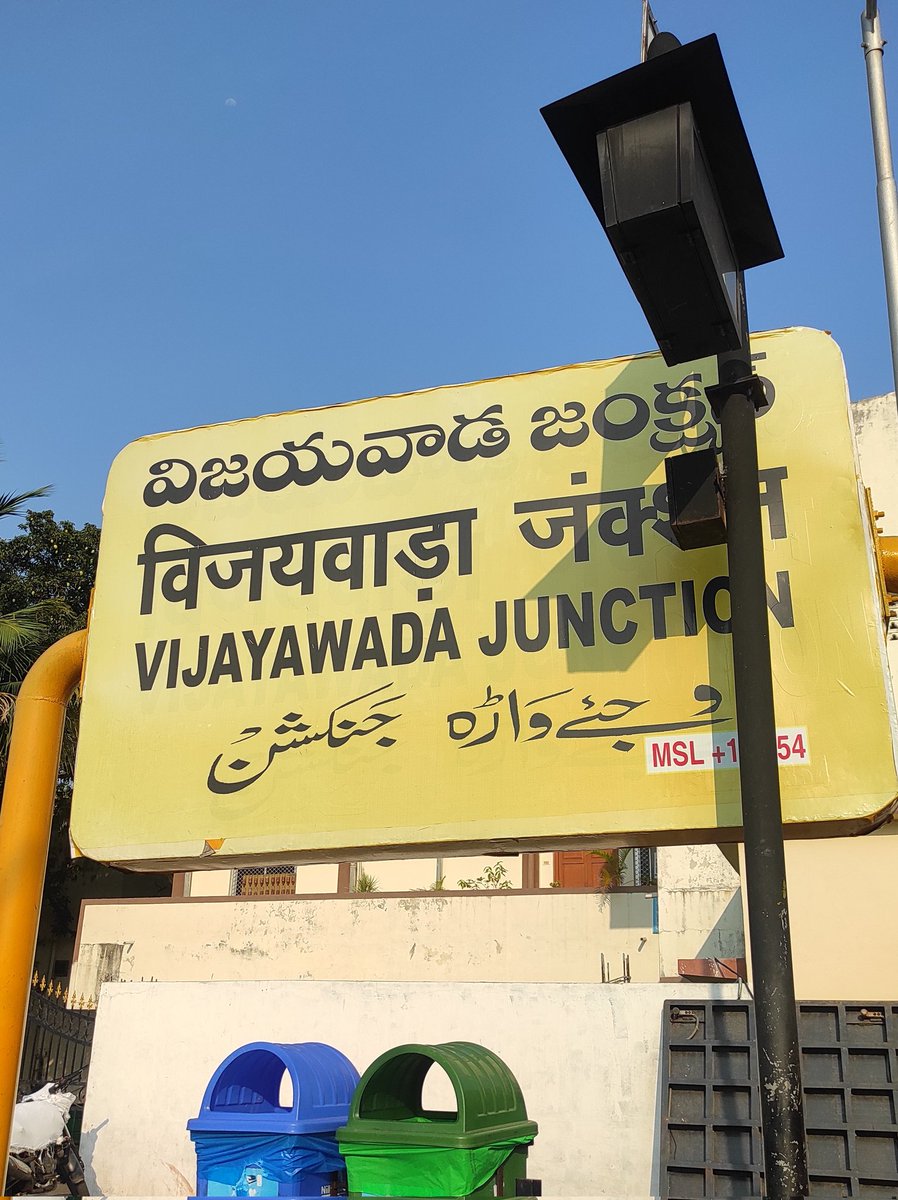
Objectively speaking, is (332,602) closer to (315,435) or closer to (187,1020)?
(315,435)

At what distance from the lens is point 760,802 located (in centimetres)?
328

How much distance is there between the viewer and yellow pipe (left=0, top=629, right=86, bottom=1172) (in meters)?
4.81

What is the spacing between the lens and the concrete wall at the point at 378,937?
17.3m

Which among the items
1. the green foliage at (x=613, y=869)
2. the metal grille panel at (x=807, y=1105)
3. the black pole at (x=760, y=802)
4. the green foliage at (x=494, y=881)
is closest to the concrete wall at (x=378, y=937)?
the green foliage at (x=613, y=869)

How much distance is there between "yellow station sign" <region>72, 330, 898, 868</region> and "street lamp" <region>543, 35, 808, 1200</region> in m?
0.90

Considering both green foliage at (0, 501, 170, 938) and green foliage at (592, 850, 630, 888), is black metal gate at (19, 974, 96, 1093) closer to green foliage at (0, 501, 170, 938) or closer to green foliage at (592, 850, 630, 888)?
green foliage at (0, 501, 170, 938)

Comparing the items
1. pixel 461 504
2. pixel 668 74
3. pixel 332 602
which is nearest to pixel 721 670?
pixel 461 504

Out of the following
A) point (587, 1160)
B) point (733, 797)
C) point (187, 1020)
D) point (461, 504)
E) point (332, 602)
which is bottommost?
point (587, 1160)

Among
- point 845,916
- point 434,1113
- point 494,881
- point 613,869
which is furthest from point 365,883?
point 434,1113

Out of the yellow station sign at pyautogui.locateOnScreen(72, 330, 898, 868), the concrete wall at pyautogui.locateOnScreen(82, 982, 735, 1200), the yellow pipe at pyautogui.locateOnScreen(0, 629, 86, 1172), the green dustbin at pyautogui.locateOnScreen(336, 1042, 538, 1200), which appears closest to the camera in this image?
the green dustbin at pyautogui.locateOnScreen(336, 1042, 538, 1200)

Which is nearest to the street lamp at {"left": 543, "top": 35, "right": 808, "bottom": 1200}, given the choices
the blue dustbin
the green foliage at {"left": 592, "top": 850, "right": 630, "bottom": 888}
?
the blue dustbin

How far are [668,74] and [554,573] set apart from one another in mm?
2107

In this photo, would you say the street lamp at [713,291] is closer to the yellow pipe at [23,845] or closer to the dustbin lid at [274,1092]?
the dustbin lid at [274,1092]

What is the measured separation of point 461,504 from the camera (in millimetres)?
5219
